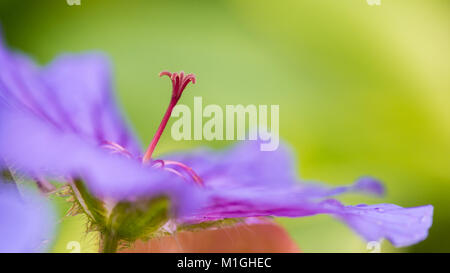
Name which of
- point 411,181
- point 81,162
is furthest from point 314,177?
point 81,162

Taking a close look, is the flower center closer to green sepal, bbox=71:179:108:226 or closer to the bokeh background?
green sepal, bbox=71:179:108:226

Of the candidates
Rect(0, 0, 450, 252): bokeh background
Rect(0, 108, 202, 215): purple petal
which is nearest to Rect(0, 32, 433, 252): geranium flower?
Rect(0, 108, 202, 215): purple petal

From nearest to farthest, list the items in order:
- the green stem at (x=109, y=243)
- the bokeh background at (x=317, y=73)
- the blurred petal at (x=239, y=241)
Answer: the green stem at (x=109, y=243) → the blurred petal at (x=239, y=241) → the bokeh background at (x=317, y=73)

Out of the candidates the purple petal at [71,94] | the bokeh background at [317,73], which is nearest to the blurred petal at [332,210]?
the purple petal at [71,94]

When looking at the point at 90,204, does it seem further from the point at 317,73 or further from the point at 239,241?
the point at 317,73

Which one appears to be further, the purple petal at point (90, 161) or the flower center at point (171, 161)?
the flower center at point (171, 161)

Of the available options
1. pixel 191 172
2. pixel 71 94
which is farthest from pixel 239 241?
pixel 71 94

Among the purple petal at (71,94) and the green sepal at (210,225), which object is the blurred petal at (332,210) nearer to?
the green sepal at (210,225)
